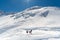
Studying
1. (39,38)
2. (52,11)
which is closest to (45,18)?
(52,11)

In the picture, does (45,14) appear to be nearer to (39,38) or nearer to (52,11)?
(52,11)

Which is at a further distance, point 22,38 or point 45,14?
point 45,14

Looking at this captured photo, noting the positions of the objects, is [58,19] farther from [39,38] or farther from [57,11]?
[39,38]

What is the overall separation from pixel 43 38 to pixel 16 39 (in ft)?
15.7

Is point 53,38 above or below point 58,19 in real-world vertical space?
below

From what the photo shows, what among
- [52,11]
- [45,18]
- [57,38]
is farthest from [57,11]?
[57,38]

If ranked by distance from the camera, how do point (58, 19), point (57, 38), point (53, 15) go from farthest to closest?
point (53, 15) < point (58, 19) < point (57, 38)

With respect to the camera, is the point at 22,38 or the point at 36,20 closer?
the point at 22,38

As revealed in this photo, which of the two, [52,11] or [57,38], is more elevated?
[52,11]

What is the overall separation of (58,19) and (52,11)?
28.0 ft

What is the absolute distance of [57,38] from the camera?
28.6m

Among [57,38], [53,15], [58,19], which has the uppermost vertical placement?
[53,15]

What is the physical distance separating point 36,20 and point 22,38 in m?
23.1

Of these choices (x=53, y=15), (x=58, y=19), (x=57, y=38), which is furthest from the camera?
(x=53, y=15)
